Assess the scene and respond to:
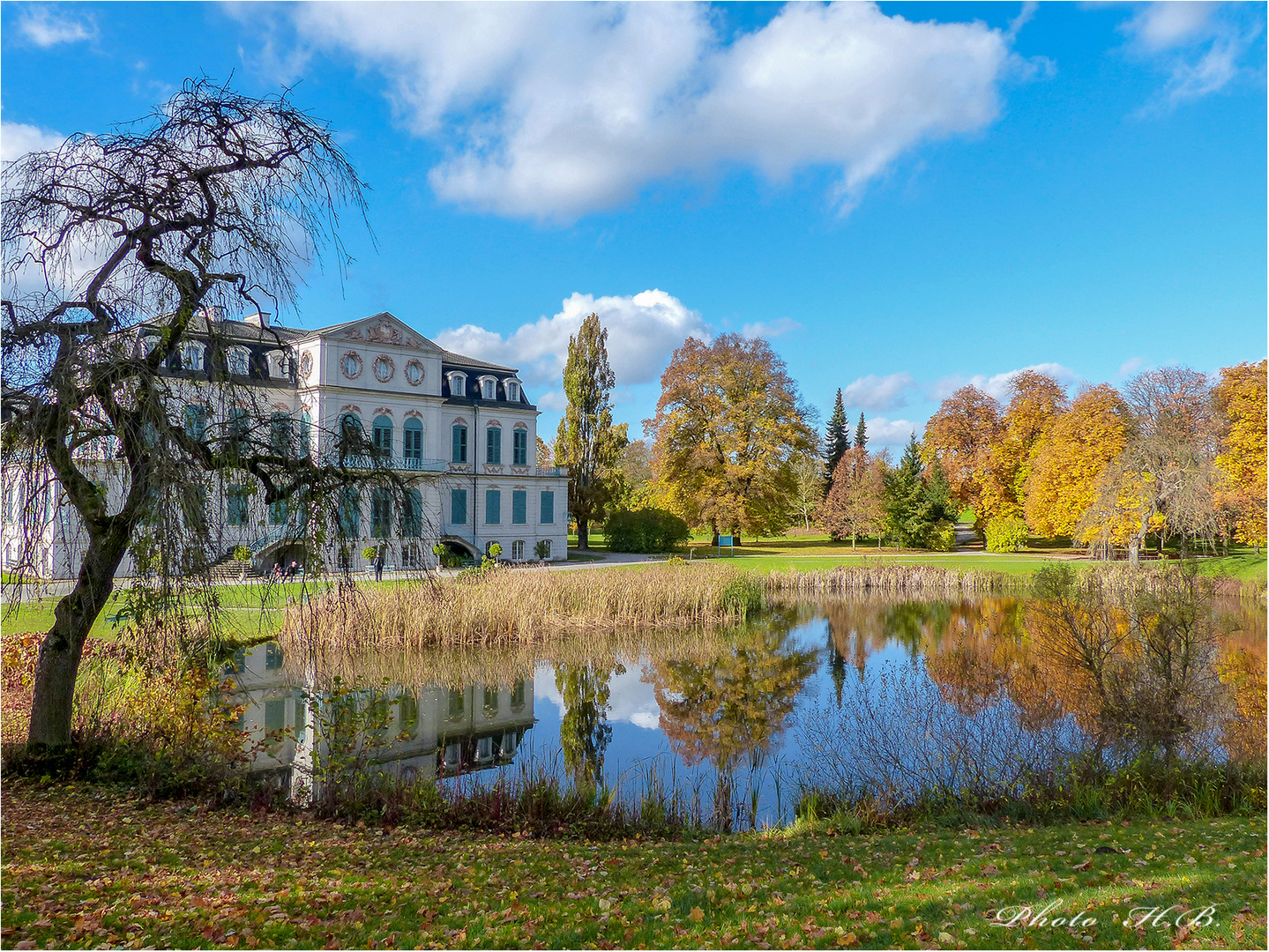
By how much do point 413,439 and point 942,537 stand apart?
94.0ft

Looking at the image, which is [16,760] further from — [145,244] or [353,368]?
[353,368]

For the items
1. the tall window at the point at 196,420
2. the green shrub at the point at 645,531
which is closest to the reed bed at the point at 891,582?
the green shrub at the point at 645,531

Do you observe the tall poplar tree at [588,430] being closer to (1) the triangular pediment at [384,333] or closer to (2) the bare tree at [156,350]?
(1) the triangular pediment at [384,333]

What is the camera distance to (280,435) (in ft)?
22.2

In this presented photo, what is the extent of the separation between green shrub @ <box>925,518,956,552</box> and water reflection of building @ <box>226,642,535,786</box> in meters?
33.0

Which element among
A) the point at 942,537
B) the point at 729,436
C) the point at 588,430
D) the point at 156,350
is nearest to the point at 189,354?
the point at 156,350

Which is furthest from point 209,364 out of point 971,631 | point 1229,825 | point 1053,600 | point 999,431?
point 999,431

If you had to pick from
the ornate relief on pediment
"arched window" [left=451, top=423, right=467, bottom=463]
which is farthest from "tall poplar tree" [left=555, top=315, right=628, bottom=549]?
the ornate relief on pediment

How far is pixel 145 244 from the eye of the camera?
645 cm

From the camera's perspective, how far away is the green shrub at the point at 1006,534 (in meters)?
38.6

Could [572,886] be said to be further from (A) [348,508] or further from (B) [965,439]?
(B) [965,439]

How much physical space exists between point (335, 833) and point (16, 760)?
314 centimetres

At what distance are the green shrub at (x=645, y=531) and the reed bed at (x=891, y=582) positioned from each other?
31.3 ft

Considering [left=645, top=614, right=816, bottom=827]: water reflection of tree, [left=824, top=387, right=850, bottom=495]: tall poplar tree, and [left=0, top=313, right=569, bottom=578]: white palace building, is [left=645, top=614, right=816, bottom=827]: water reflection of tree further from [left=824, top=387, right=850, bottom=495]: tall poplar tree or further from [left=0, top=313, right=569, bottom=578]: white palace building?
[left=824, top=387, right=850, bottom=495]: tall poplar tree
